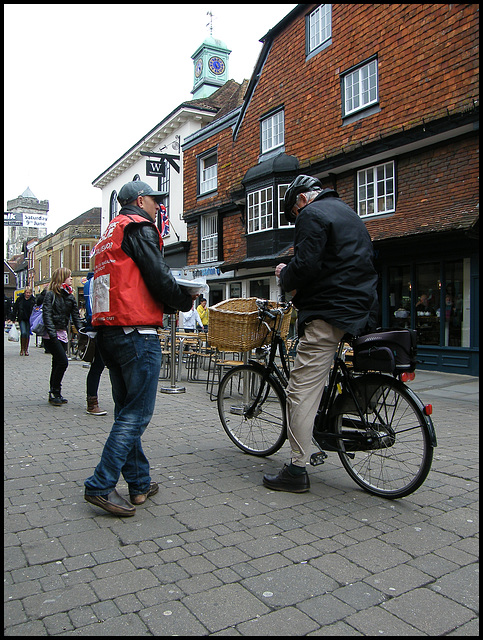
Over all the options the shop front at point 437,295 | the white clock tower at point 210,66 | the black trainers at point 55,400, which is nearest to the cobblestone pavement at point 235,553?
the black trainers at point 55,400

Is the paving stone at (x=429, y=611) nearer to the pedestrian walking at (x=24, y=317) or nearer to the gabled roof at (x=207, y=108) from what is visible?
the pedestrian walking at (x=24, y=317)

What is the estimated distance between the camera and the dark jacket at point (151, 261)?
125 inches

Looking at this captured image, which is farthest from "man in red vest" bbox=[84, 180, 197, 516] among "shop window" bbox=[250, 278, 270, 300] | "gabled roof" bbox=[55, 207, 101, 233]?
"gabled roof" bbox=[55, 207, 101, 233]

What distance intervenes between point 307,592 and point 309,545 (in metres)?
0.48

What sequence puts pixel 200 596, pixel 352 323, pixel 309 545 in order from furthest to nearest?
pixel 352 323
pixel 309 545
pixel 200 596

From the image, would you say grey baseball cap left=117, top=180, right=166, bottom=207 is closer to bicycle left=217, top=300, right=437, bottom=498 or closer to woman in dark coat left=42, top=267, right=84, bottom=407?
bicycle left=217, top=300, right=437, bottom=498

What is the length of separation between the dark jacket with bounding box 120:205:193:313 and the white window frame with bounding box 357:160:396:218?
1079 centimetres

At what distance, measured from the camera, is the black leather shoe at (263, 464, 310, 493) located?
11.7ft

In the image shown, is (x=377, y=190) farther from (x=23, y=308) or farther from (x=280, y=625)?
(x=280, y=625)

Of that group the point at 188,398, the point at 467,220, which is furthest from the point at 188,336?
the point at 467,220

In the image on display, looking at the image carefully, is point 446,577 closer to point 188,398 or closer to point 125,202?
point 125,202

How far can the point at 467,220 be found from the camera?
10039 mm

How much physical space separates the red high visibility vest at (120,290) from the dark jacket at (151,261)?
0.12 feet

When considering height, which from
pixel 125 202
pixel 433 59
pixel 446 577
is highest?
pixel 433 59
